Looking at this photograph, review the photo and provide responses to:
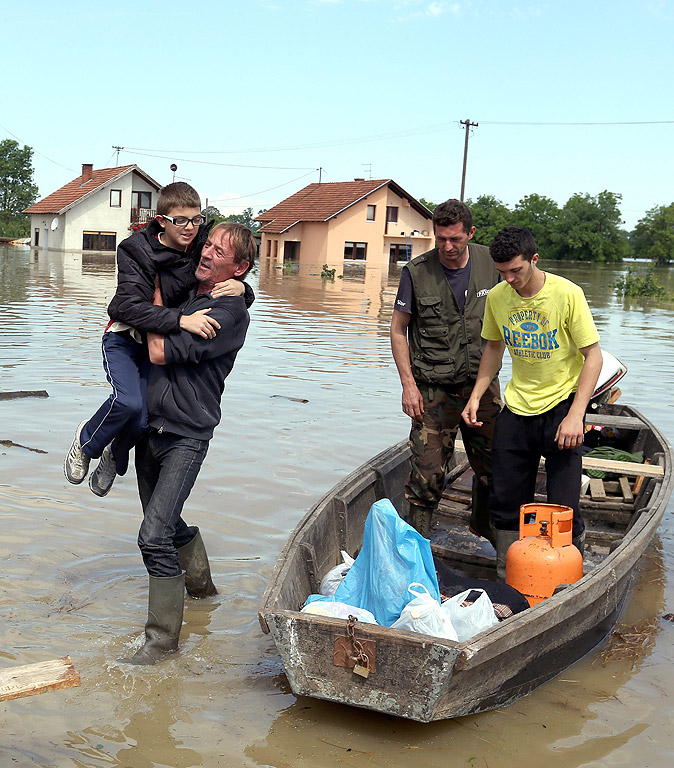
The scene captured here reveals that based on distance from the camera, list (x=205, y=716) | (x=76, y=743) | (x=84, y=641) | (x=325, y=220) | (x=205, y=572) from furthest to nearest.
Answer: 1. (x=325, y=220)
2. (x=205, y=572)
3. (x=84, y=641)
4. (x=205, y=716)
5. (x=76, y=743)

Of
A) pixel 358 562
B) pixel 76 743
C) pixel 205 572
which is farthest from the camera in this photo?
pixel 205 572

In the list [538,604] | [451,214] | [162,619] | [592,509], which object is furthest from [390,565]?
[592,509]

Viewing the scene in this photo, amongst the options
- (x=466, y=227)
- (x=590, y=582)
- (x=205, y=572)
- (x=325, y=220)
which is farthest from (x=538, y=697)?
(x=325, y=220)

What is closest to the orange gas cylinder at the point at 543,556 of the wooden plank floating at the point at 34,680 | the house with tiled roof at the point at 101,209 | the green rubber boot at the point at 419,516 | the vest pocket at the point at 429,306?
the green rubber boot at the point at 419,516

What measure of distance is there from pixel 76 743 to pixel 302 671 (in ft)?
3.39

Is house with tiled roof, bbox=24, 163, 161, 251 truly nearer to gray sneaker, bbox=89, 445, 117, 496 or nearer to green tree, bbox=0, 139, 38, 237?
green tree, bbox=0, 139, 38, 237

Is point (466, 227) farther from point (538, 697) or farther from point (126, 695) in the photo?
point (126, 695)

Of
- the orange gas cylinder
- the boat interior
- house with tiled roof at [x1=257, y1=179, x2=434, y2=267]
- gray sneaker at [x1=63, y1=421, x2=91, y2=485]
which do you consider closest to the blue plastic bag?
the orange gas cylinder

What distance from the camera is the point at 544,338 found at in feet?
16.8

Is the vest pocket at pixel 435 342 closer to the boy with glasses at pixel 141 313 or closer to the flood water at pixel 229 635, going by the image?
the boy with glasses at pixel 141 313

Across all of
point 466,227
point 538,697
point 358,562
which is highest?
point 466,227

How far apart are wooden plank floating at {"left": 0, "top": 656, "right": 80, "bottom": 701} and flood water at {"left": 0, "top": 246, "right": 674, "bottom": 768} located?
29.7 inches

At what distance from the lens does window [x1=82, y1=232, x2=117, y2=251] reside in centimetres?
5409

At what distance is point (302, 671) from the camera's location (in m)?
3.90
